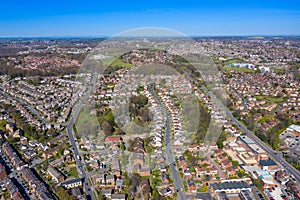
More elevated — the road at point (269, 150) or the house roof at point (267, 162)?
the house roof at point (267, 162)

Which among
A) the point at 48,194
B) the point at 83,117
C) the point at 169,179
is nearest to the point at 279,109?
the point at 169,179

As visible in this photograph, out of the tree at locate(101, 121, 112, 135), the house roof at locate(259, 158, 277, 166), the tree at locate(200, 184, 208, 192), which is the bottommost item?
the tree at locate(200, 184, 208, 192)

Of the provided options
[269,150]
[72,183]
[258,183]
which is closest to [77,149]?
[72,183]

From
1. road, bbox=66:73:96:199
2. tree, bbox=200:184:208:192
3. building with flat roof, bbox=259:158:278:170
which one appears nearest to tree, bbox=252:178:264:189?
building with flat roof, bbox=259:158:278:170

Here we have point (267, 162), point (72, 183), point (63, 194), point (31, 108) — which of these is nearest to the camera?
point (63, 194)

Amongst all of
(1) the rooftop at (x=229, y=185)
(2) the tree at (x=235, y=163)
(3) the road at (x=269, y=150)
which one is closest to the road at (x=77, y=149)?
(1) the rooftop at (x=229, y=185)

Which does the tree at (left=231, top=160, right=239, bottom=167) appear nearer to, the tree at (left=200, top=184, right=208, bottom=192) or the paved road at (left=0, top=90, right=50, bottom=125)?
the tree at (left=200, top=184, right=208, bottom=192)

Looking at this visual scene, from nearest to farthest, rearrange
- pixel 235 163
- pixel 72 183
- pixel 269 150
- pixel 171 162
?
pixel 72 183, pixel 235 163, pixel 171 162, pixel 269 150

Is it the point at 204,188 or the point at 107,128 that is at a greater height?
the point at 107,128

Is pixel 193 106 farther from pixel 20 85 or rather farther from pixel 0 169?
pixel 20 85

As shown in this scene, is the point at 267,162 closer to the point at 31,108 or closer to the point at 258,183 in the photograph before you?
the point at 258,183

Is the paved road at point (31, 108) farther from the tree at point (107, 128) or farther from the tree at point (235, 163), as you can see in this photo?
the tree at point (235, 163)
